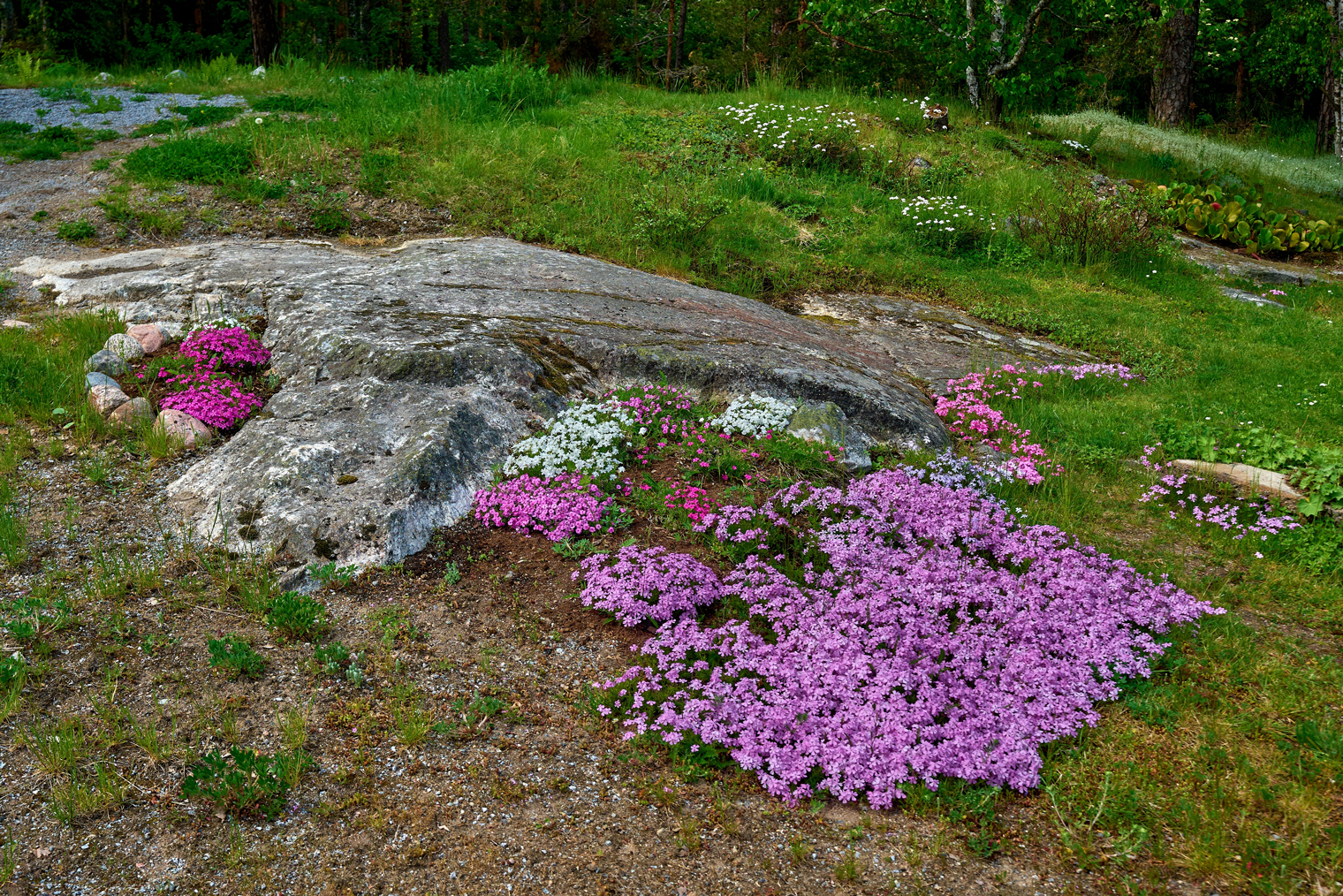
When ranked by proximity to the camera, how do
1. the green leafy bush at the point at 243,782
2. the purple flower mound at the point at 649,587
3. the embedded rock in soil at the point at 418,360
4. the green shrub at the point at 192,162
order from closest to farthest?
the green leafy bush at the point at 243,782 < the purple flower mound at the point at 649,587 < the embedded rock in soil at the point at 418,360 < the green shrub at the point at 192,162

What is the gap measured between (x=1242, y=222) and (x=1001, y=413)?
32.2ft

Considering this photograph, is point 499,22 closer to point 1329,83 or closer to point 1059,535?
point 1329,83

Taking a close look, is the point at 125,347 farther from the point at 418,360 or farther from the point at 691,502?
the point at 691,502

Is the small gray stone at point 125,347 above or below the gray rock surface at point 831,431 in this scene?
above

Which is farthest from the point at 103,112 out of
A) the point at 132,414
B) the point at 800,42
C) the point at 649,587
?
the point at 800,42

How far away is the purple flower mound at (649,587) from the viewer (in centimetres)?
485

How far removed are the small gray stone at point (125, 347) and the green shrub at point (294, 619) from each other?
3.75m

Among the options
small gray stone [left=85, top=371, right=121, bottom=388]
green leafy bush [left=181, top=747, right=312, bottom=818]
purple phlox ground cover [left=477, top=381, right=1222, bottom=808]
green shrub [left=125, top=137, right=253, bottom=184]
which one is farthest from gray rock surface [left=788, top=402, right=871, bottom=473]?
green shrub [left=125, top=137, right=253, bottom=184]

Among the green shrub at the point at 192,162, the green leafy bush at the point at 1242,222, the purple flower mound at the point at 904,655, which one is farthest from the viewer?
the green leafy bush at the point at 1242,222

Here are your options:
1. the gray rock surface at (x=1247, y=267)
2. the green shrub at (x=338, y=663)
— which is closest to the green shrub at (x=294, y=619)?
the green shrub at (x=338, y=663)

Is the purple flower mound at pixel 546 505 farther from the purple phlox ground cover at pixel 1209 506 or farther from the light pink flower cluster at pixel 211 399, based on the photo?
the purple phlox ground cover at pixel 1209 506

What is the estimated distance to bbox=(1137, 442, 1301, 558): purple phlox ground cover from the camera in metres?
6.03

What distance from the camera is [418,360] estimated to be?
647 centimetres

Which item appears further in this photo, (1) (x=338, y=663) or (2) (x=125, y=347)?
(2) (x=125, y=347)
